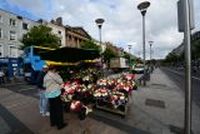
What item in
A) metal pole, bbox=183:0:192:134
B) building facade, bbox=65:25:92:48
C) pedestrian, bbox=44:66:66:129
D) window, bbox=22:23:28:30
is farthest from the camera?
building facade, bbox=65:25:92:48

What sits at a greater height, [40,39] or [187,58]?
[40,39]

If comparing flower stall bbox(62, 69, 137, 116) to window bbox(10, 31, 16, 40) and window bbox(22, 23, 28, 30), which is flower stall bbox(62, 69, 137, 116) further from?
window bbox(22, 23, 28, 30)

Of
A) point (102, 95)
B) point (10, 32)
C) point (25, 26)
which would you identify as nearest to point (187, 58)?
point (102, 95)

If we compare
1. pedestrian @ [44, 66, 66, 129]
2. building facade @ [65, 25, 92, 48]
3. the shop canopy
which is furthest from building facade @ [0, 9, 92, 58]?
pedestrian @ [44, 66, 66, 129]

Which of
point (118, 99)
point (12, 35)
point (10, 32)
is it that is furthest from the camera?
point (12, 35)

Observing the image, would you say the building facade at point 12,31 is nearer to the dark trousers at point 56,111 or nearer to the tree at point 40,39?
the tree at point 40,39

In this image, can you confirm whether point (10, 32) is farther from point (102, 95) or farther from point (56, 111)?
point (56, 111)

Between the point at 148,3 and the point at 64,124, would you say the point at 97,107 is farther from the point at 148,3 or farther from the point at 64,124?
the point at 148,3

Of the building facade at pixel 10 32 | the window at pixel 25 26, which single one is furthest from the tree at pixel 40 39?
the window at pixel 25 26

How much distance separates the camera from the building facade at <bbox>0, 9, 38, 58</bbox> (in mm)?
42938

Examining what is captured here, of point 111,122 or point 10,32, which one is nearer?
point 111,122

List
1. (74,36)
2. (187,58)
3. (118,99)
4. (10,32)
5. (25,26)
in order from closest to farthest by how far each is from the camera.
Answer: (187,58), (118,99), (10,32), (25,26), (74,36)

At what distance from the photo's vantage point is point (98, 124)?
7.36m

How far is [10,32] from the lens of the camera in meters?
44.9
